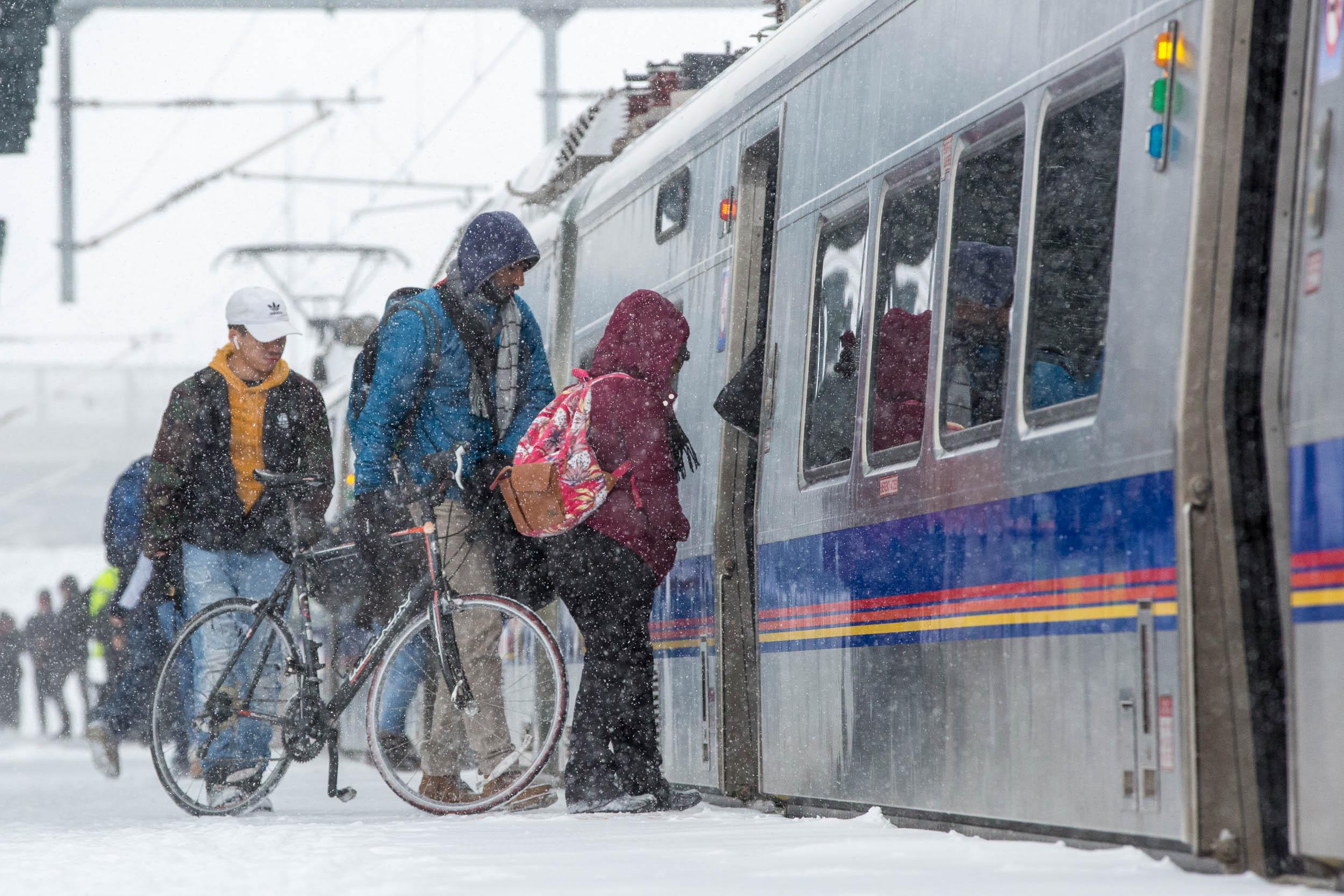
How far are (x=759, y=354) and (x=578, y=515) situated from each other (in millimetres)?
845

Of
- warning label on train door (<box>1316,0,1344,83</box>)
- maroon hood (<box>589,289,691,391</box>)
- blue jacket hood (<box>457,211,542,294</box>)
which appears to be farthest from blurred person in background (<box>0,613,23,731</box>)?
warning label on train door (<box>1316,0,1344,83</box>)

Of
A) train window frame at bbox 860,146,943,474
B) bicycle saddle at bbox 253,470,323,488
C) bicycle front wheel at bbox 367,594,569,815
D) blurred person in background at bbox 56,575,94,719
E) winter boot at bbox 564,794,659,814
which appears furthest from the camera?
blurred person in background at bbox 56,575,94,719

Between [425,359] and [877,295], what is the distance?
5.78 feet

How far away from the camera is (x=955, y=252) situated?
5.43 metres

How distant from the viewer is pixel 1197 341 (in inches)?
161

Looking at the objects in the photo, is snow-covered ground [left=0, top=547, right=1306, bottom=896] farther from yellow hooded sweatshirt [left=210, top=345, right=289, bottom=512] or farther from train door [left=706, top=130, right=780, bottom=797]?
yellow hooded sweatshirt [left=210, top=345, right=289, bottom=512]

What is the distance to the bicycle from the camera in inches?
267

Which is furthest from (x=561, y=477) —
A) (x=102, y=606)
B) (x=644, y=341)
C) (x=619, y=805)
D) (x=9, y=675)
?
(x=9, y=675)

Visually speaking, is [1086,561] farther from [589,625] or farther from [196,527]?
[196,527]

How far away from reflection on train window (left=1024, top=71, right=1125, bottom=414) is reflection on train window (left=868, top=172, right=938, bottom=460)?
648 mm

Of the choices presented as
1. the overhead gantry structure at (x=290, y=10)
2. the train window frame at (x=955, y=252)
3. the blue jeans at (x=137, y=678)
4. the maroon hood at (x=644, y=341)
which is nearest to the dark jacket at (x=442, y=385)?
the maroon hood at (x=644, y=341)

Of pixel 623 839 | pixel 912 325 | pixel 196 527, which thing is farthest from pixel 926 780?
pixel 196 527

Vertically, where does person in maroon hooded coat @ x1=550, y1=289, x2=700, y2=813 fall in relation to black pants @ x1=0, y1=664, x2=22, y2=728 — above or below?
above

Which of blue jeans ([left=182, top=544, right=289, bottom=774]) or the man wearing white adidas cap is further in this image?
the man wearing white adidas cap
